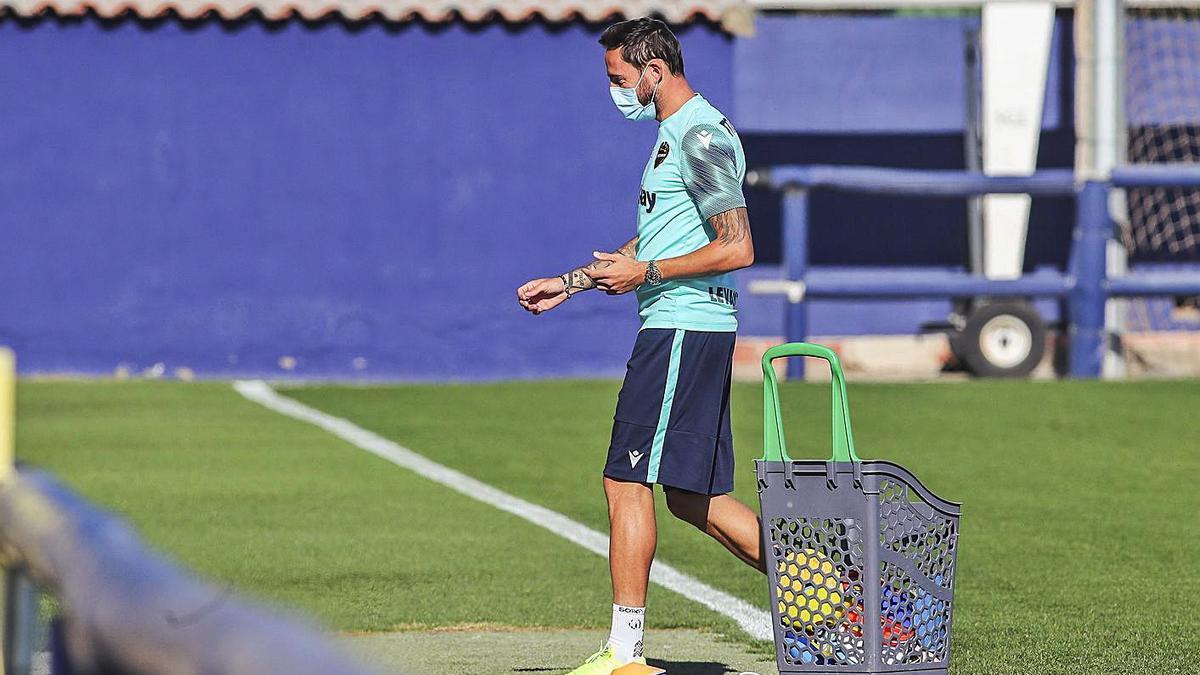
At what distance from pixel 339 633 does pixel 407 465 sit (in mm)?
5550

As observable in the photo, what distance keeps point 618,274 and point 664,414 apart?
43cm

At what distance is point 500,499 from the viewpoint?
446 inches

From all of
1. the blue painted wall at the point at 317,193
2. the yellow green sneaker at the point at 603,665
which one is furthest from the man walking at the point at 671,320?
the blue painted wall at the point at 317,193

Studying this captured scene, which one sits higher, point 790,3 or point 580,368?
point 790,3

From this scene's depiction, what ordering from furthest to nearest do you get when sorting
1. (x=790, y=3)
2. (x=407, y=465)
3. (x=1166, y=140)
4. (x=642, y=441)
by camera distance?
(x=1166, y=140) → (x=790, y=3) → (x=407, y=465) → (x=642, y=441)

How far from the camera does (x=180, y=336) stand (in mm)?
19328

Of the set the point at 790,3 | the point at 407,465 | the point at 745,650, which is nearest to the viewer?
the point at 745,650

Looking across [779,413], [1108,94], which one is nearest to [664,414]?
[779,413]

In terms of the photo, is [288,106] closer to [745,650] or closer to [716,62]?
[716,62]

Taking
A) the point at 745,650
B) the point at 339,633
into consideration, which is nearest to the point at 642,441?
the point at 745,650

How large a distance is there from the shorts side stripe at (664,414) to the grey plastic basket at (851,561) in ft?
1.32

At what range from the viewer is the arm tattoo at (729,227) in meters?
6.02

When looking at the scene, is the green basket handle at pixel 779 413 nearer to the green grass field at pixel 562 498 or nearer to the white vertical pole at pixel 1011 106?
the green grass field at pixel 562 498

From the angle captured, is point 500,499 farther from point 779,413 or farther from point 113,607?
point 113,607
